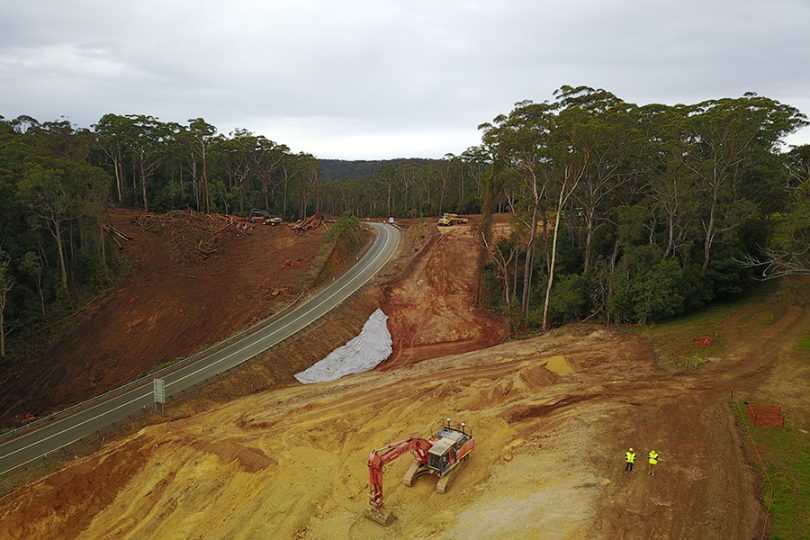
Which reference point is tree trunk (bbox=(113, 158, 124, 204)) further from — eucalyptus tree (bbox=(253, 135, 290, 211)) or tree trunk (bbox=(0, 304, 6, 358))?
tree trunk (bbox=(0, 304, 6, 358))

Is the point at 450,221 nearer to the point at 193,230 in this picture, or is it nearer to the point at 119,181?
the point at 193,230

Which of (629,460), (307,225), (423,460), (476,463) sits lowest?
(476,463)

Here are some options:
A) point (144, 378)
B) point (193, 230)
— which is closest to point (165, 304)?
point (144, 378)

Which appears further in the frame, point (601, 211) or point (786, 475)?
point (601, 211)

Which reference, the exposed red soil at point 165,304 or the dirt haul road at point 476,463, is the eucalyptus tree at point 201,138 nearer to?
the exposed red soil at point 165,304

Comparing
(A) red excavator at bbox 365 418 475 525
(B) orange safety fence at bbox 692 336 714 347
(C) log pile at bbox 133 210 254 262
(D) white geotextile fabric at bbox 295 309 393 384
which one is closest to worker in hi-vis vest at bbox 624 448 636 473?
(A) red excavator at bbox 365 418 475 525

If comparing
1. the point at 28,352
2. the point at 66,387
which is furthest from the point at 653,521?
the point at 28,352
